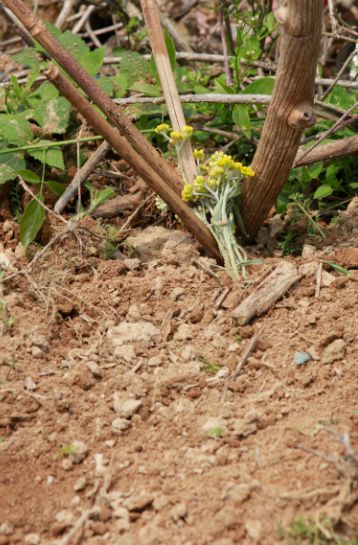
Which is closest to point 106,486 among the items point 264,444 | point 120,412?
point 120,412

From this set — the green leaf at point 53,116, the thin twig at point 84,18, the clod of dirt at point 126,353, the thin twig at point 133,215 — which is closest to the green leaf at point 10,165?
the green leaf at point 53,116

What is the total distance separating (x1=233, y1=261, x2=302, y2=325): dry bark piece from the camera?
2.33m

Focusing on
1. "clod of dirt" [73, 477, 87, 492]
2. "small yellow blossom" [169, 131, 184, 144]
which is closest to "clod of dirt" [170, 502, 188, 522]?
"clod of dirt" [73, 477, 87, 492]

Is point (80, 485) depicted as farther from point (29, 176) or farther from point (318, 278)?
point (29, 176)

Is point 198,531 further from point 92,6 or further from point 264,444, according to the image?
point 92,6

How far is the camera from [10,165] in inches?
113

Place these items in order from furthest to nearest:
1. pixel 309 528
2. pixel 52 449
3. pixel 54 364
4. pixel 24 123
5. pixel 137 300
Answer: pixel 24 123, pixel 137 300, pixel 54 364, pixel 52 449, pixel 309 528

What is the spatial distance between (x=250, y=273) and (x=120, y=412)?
73 cm

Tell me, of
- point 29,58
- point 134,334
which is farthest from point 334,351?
point 29,58

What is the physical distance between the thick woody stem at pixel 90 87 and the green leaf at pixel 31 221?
44 centimetres

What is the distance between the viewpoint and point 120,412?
207cm

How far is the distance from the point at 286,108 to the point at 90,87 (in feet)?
2.11

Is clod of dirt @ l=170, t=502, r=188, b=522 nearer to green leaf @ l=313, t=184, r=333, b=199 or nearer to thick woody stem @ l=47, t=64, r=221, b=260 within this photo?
thick woody stem @ l=47, t=64, r=221, b=260

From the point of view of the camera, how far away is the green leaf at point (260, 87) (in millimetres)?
2924
